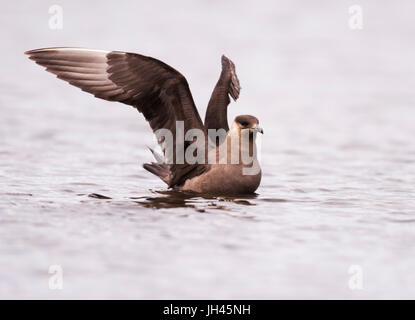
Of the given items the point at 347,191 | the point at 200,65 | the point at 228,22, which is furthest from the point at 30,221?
the point at 228,22

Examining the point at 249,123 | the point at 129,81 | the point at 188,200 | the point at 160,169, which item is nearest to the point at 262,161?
the point at 160,169

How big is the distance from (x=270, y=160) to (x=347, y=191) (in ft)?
6.12

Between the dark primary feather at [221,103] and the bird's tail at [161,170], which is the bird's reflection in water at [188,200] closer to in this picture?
the bird's tail at [161,170]

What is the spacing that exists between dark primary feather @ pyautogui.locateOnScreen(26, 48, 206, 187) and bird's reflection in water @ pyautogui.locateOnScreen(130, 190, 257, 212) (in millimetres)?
582

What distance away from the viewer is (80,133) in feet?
33.5

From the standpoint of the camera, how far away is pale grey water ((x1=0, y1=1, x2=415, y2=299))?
5078mm

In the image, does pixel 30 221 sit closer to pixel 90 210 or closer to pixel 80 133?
pixel 90 210

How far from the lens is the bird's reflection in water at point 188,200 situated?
682 cm

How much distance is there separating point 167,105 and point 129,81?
15.7 inches

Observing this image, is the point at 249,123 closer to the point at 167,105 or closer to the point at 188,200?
the point at 167,105

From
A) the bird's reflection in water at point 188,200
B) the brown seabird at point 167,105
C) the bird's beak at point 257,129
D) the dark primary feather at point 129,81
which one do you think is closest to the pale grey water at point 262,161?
the bird's reflection in water at point 188,200

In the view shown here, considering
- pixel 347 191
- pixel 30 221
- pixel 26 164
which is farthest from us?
pixel 26 164

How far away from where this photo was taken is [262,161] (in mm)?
9422

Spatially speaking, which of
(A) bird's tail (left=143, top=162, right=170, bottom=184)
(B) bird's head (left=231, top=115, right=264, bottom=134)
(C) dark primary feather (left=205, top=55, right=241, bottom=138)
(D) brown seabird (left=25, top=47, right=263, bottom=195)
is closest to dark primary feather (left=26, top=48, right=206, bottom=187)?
(D) brown seabird (left=25, top=47, right=263, bottom=195)
